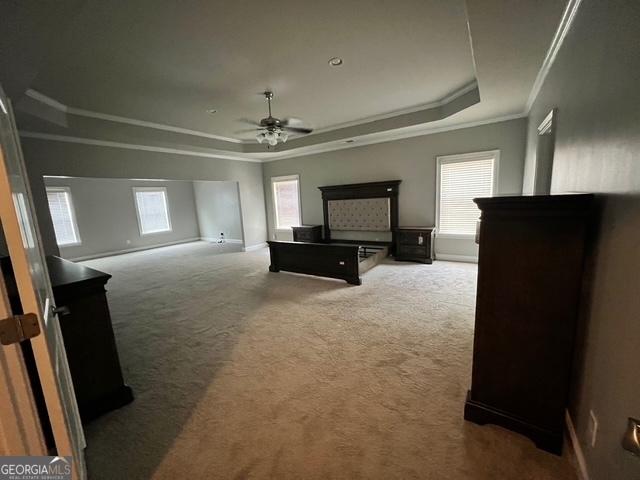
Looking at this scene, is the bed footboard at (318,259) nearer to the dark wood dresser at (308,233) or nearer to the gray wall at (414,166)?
the dark wood dresser at (308,233)

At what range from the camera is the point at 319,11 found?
83.6 inches

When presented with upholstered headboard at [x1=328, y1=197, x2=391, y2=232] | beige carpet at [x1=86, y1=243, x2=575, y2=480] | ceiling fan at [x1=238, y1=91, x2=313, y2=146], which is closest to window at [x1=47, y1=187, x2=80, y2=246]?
beige carpet at [x1=86, y1=243, x2=575, y2=480]

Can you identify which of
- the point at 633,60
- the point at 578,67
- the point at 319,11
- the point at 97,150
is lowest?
the point at 633,60

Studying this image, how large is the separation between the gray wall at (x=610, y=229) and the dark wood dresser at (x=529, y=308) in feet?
0.31

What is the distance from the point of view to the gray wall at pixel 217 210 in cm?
853

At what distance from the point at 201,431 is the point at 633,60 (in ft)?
9.27

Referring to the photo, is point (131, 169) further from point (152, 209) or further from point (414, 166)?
point (414, 166)

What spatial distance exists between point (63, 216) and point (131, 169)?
3496 millimetres

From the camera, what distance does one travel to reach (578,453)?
1.33m

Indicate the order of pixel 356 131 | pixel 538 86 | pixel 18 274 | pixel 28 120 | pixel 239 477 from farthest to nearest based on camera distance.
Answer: pixel 356 131, pixel 28 120, pixel 538 86, pixel 239 477, pixel 18 274

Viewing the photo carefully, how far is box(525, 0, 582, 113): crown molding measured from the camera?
5.85 feet

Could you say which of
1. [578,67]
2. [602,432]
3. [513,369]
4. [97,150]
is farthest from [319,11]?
[97,150]

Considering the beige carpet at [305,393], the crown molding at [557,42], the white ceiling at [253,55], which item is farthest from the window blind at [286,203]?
the crown molding at [557,42]

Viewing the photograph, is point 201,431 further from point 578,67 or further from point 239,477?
point 578,67
